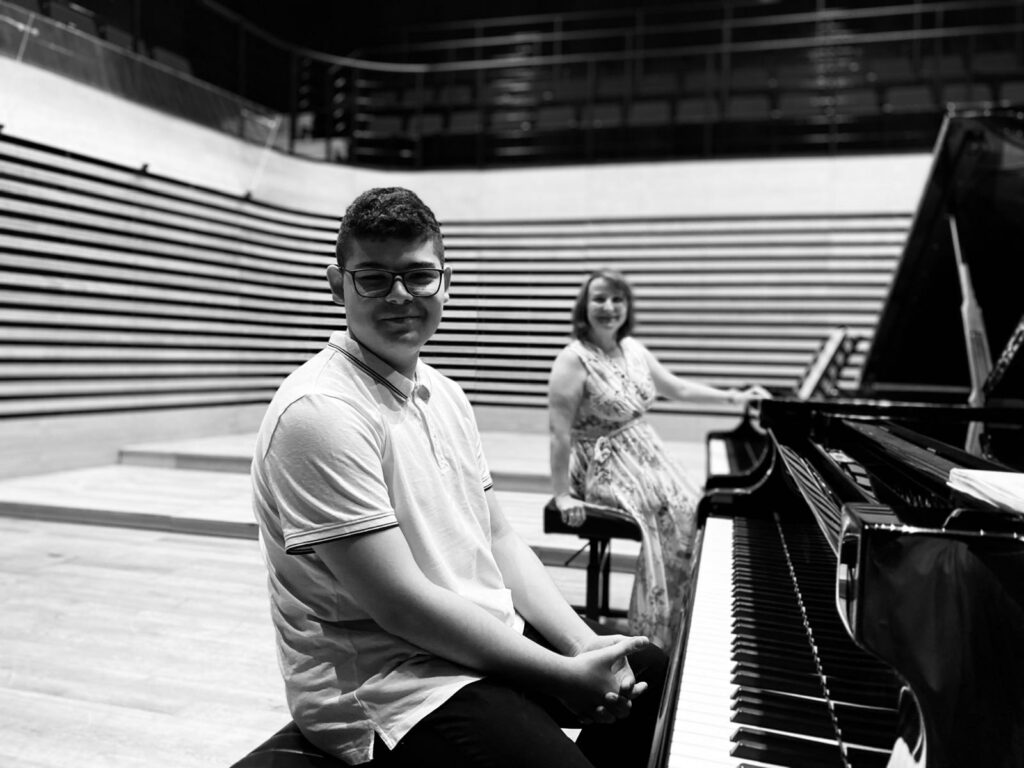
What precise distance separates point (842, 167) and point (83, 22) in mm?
7158

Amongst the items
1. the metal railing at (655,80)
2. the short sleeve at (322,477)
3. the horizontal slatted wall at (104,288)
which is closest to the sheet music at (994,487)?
the short sleeve at (322,477)

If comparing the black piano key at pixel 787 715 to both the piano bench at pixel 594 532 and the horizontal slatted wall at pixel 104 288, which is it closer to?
the piano bench at pixel 594 532

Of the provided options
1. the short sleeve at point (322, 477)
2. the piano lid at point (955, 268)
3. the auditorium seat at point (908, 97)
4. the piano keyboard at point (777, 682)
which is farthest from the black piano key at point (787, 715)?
the auditorium seat at point (908, 97)

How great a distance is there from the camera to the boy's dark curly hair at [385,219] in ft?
3.80

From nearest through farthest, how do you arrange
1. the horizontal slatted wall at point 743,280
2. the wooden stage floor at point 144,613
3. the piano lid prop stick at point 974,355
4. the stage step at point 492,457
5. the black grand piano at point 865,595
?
the black grand piano at point 865,595
the piano lid prop stick at point 974,355
the wooden stage floor at point 144,613
the stage step at point 492,457
the horizontal slatted wall at point 743,280

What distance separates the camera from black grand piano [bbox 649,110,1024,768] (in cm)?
66

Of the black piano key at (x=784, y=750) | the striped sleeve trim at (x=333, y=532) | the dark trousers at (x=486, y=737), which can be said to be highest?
the striped sleeve trim at (x=333, y=532)

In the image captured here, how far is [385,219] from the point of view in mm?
1154

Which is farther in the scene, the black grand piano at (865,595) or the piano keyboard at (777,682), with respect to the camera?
the piano keyboard at (777,682)

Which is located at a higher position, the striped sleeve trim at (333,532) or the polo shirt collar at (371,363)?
the polo shirt collar at (371,363)

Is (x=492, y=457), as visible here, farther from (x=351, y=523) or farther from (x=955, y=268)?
(x=351, y=523)

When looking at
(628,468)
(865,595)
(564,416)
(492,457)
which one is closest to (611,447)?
(628,468)

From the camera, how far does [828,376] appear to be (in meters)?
4.14

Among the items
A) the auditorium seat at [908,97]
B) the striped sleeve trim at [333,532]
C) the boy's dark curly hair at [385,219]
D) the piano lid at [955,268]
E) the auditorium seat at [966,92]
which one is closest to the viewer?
the striped sleeve trim at [333,532]
